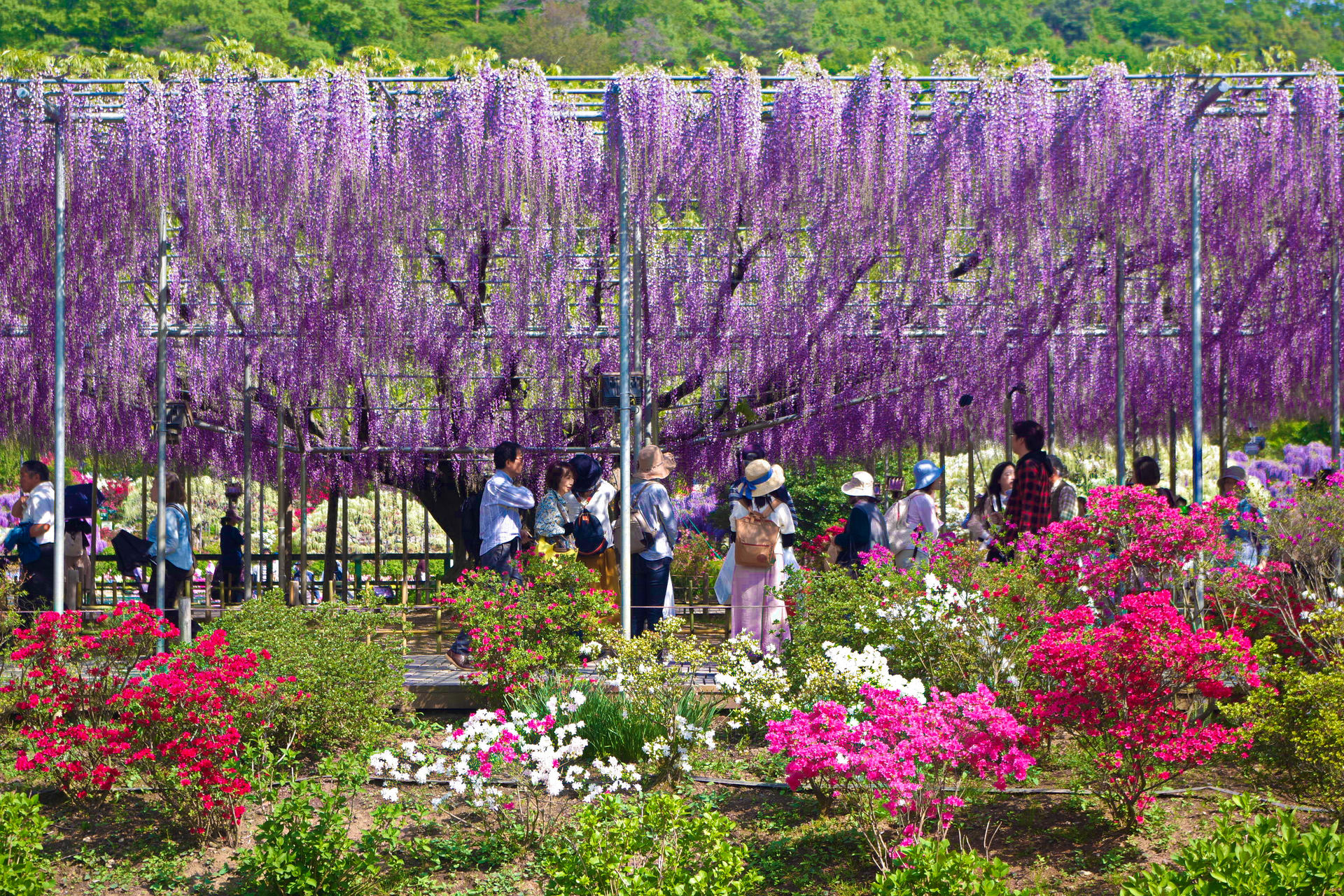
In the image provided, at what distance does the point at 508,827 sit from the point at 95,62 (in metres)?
6.69

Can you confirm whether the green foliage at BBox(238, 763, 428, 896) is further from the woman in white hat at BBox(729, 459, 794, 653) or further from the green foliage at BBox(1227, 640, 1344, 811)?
the green foliage at BBox(1227, 640, 1344, 811)

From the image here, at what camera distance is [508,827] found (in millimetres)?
5746

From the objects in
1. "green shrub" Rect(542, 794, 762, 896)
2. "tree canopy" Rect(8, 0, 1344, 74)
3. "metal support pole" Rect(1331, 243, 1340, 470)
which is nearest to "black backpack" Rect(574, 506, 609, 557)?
"green shrub" Rect(542, 794, 762, 896)

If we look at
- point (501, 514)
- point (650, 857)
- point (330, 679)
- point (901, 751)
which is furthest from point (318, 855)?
point (501, 514)

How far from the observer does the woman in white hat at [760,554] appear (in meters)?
7.89

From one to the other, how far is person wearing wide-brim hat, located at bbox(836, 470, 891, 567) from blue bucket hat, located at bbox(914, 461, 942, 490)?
33 centimetres

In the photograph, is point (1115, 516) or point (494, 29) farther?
point (494, 29)

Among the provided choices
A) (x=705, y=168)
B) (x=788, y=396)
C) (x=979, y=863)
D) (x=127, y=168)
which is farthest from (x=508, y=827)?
(x=788, y=396)

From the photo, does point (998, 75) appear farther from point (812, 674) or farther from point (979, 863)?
point (979, 863)

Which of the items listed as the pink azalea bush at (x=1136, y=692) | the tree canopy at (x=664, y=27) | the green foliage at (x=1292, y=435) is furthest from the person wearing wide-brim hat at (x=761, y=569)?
the tree canopy at (x=664, y=27)

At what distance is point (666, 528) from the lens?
27.3 ft

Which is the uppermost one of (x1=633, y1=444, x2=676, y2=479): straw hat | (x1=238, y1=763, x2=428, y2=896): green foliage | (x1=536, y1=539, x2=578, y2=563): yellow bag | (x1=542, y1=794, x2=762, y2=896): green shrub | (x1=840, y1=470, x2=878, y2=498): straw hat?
(x1=633, y1=444, x2=676, y2=479): straw hat

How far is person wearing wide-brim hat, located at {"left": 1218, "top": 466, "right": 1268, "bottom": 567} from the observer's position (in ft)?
22.8

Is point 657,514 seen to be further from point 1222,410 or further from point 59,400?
point 1222,410
